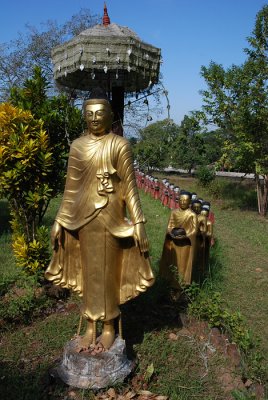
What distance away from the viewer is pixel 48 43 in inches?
797

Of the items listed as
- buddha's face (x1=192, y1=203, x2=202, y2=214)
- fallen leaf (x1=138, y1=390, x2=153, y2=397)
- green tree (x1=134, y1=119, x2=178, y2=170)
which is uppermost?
green tree (x1=134, y1=119, x2=178, y2=170)

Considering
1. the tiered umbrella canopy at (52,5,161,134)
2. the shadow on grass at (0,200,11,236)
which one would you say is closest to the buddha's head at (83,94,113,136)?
the tiered umbrella canopy at (52,5,161,134)

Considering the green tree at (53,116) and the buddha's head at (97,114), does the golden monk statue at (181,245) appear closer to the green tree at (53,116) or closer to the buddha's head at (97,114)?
the green tree at (53,116)

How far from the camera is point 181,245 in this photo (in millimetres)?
4965

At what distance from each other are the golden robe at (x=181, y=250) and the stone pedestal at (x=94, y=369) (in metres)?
1.68

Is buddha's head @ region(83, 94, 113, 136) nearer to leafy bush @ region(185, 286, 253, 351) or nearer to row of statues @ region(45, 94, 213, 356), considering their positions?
row of statues @ region(45, 94, 213, 356)

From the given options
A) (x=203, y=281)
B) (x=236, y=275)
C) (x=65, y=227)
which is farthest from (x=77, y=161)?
(x=236, y=275)

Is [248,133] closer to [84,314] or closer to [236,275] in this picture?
[236,275]

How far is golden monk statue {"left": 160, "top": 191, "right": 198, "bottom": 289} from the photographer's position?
4.86 metres

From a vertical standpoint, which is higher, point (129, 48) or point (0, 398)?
point (129, 48)

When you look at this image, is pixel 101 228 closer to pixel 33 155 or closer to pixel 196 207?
pixel 33 155

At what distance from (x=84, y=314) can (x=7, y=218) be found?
22.6ft

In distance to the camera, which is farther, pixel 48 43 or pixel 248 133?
pixel 48 43

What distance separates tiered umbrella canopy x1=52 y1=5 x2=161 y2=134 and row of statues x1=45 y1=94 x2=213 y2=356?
1.31 meters
